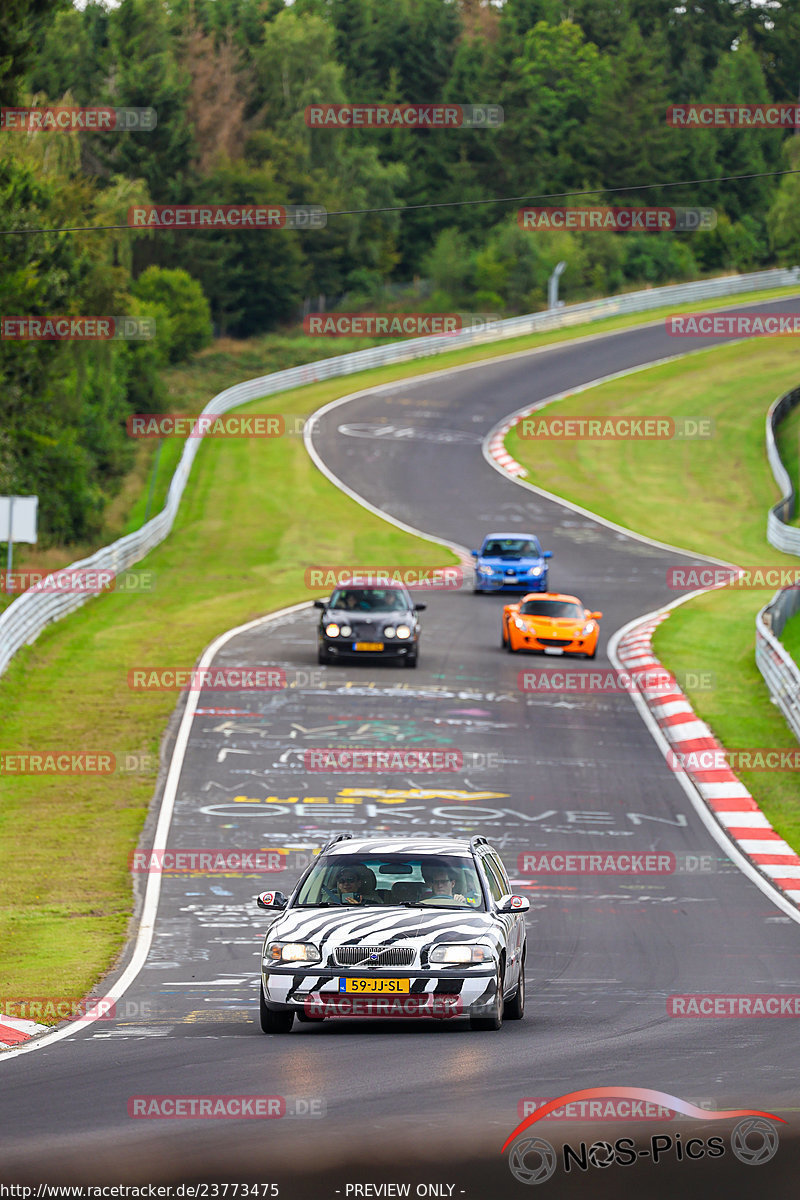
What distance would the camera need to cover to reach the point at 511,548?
3853cm

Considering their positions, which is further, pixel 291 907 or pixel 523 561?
pixel 523 561

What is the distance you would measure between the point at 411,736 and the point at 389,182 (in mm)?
81746

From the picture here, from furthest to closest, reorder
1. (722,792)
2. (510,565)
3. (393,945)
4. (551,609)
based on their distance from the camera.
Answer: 1. (510,565)
2. (551,609)
3. (722,792)
4. (393,945)

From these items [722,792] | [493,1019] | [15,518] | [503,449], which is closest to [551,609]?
[722,792]

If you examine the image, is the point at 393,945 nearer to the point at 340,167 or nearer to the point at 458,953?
the point at 458,953

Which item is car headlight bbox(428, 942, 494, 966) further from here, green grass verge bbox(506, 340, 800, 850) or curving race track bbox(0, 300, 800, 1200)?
green grass verge bbox(506, 340, 800, 850)

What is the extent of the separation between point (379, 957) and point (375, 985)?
0.60 ft

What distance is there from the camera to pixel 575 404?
6612cm

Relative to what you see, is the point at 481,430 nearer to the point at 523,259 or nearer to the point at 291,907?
the point at 523,259

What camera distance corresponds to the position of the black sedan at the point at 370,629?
29.4 m

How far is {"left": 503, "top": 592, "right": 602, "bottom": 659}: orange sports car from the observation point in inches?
1228

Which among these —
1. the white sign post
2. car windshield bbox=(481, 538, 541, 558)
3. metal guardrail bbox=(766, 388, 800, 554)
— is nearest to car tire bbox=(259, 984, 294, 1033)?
the white sign post

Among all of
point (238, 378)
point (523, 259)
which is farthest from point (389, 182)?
point (238, 378)

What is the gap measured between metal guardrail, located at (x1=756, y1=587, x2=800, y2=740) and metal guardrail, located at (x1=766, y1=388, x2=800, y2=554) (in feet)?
47.3
